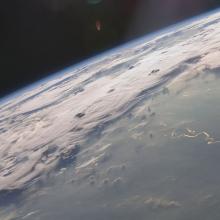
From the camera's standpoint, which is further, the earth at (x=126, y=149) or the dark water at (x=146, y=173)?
the earth at (x=126, y=149)

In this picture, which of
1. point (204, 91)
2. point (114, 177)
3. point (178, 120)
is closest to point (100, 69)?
point (204, 91)

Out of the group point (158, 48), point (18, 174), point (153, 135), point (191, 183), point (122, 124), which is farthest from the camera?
point (158, 48)

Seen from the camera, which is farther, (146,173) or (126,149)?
(126,149)

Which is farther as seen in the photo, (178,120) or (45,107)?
(45,107)

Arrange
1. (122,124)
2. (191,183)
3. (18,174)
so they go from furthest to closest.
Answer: (122,124) < (18,174) < (191,183)

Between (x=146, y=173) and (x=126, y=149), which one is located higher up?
(x=146, y=173)

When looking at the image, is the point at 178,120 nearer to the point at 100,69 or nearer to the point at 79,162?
the point at 79,162

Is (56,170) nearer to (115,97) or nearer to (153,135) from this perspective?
(153,135)

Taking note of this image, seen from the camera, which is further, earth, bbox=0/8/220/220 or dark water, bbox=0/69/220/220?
earth, bbox=0/8/220/220
